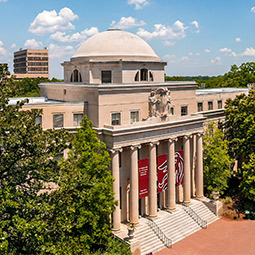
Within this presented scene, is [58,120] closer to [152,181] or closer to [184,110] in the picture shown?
[152,181]

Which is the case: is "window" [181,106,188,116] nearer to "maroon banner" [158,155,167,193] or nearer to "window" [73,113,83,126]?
"maroon banner" [158,155,167,193]

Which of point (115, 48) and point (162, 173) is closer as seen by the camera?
point (162, 173)

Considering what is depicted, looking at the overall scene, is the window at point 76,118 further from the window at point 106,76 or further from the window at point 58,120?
the window at point 106,76

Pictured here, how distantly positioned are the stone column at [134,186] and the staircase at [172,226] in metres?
1.63

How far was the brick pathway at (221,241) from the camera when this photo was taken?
114 ft

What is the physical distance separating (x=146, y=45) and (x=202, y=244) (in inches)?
1087

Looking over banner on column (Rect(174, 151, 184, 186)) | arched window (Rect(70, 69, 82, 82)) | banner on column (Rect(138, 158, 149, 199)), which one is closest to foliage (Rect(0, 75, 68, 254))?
banner on column (Rect(138, 158, 149, 199))

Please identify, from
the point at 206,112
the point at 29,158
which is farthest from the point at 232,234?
the point at 29,158

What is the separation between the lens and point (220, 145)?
45.9 meters

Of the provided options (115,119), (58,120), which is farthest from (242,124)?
(58,120)

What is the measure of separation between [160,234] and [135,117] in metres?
14.1

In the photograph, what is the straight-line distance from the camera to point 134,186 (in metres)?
36.1

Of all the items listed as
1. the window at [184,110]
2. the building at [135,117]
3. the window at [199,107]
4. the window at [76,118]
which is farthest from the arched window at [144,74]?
the window at [199,107]

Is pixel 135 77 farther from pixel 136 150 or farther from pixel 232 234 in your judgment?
pixel 232 234
